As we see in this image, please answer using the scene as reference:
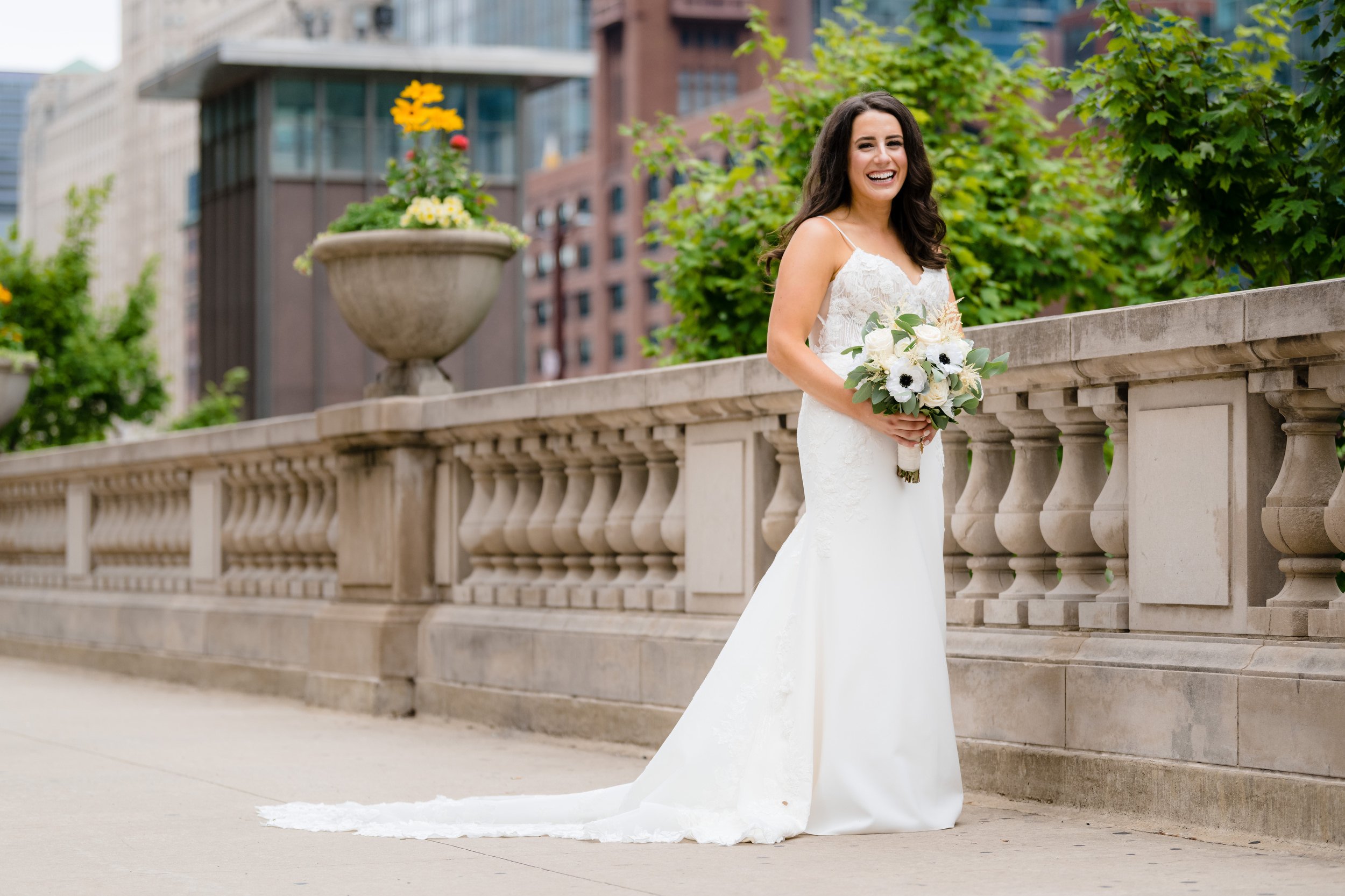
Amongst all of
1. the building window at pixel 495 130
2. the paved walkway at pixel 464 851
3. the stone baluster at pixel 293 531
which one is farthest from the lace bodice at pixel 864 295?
the building window at pixel 495 130

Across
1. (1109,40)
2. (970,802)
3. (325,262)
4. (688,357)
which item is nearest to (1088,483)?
(970,802)

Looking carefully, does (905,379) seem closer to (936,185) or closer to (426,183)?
(426,183)

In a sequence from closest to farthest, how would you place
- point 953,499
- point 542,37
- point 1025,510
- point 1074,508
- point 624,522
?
point 1074,508, point 1025,510, point 953,499, point 624,522, point 542,37

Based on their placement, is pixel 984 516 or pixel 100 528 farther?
pixel 100 528

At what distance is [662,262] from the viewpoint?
14.8 meters

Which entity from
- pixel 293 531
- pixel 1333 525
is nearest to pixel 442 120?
pixel 293 531

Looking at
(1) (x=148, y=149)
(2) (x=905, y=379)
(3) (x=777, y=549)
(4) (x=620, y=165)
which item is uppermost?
(1) (x=148, y=149)

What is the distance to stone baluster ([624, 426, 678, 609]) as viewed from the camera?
27.5ft

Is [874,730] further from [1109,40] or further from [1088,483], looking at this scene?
[1109,40]

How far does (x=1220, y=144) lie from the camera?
8891 millimetres

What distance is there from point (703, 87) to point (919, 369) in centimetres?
12376

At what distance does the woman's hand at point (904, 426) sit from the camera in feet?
18.9

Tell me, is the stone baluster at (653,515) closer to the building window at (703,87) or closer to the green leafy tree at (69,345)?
the green leafy tree at (69,345)

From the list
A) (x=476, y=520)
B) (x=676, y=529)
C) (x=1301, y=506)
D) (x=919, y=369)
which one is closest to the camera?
(x=1301, y=506)
